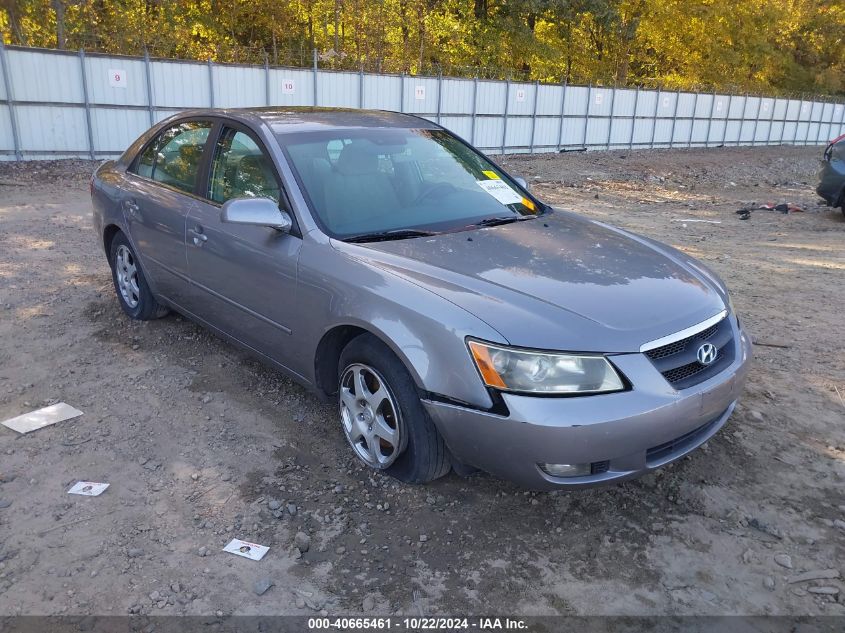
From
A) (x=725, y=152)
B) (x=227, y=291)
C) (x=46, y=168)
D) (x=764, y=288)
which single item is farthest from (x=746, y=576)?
(x=725, y=152)

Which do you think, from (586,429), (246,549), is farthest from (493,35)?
(246,549)

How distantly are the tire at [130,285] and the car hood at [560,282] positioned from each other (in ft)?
8.04

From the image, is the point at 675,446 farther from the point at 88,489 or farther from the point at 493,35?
the point at 493,35

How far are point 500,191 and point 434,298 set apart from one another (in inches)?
61.4

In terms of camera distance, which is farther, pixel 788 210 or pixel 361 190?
pixel 788 210

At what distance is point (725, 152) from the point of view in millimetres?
28453

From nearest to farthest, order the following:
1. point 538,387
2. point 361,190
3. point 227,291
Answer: point 538,387 < point 361,190 < point 227,291

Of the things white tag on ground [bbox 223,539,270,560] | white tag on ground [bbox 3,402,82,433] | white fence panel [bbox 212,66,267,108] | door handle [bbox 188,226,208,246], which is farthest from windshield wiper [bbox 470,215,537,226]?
white fence panel [bbox 212,66,267,108]

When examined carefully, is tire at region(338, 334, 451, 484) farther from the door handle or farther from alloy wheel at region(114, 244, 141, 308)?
alloy wheel at region(114, 244, 141, 308)

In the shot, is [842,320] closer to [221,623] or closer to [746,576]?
[746,576]

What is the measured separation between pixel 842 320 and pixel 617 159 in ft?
60.9

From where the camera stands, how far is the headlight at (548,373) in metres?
2.63

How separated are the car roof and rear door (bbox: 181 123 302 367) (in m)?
0.13

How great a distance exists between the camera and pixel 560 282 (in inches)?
118
